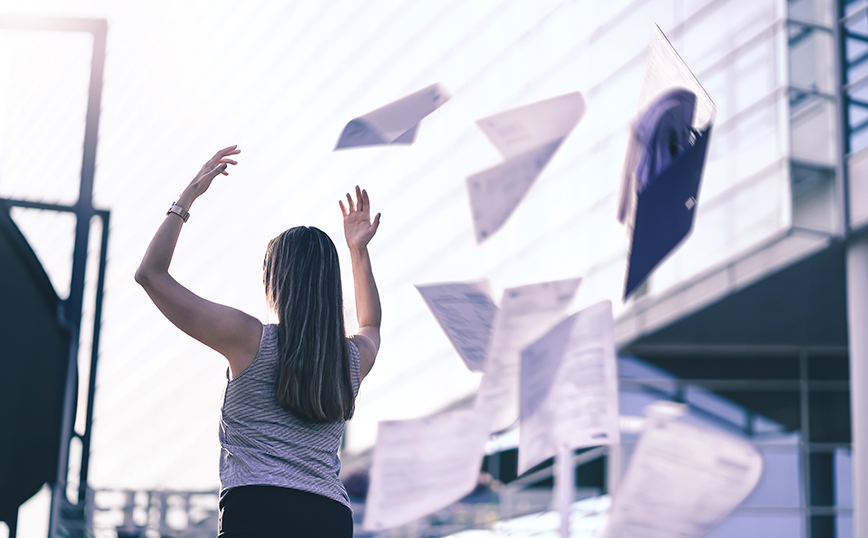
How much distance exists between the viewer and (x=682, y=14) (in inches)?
692

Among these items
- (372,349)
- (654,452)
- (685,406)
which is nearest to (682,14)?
(685,406)

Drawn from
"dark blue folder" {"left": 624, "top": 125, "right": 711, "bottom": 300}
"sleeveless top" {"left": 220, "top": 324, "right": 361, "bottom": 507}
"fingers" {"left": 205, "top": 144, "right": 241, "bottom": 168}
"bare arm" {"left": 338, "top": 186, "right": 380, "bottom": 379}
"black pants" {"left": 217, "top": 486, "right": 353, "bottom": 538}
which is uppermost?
"dark blue folder" {"left": 624, "top": 125, "right": 711, "bottom": 300}

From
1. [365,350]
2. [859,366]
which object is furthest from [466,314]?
[859,366]

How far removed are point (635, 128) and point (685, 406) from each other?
46.9 feet

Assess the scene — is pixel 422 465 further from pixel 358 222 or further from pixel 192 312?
pixel 192 312

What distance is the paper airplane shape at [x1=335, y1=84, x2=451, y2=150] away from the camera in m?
2.82

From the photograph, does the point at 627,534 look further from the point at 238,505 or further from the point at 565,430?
the point at 238,505

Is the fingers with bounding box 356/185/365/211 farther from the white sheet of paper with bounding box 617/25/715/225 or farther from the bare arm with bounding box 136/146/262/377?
the white sheet of paper with bounding box 617/25/715/225

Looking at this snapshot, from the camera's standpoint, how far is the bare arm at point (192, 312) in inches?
73.1

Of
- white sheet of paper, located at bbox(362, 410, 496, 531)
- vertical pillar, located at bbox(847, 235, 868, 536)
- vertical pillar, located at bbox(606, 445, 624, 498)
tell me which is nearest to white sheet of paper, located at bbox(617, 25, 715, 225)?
white sheet of paper, located at bbox(362, 410, 496, 531)

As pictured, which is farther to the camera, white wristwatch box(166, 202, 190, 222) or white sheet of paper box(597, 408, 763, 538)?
white sheet of paper box(597, 408, 763, 538)

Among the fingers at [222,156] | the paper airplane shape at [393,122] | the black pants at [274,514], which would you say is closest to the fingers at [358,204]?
the paper airplane shape at [393,122]

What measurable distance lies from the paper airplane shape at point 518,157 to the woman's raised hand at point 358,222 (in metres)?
1.37

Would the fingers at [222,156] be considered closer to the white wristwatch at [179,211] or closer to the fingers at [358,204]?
the white wristwatch at [179,211]
